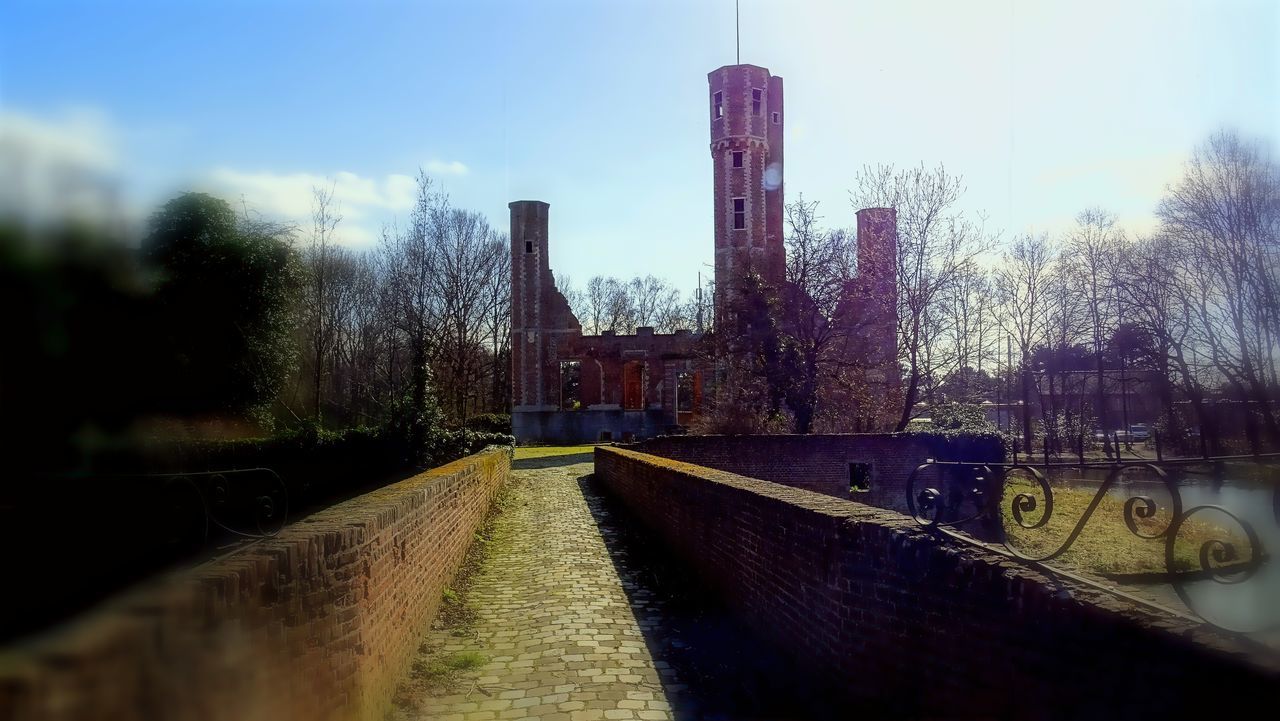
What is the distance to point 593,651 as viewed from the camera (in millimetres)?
5746

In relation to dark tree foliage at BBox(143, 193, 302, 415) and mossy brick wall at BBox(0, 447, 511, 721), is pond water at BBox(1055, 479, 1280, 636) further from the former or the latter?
dark tree foliage at BBox(143, 193, 302, 415)

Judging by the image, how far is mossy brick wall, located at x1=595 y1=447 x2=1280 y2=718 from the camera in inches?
86.4

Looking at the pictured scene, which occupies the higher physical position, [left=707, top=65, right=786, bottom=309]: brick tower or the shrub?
[left=707, top=65, right=786, bottom=309]: brick tower

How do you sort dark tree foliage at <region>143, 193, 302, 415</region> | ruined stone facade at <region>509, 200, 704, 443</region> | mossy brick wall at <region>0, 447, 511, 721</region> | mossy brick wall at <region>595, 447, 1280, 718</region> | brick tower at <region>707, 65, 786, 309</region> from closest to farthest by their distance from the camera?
mossy brick wall at <region>0, 447, 511, 721</region>, mossy brick wall at <region>595, 447, 1280, 718</region>, dark tree foliage at <region>143, 193, 302, 415</region>, brick tower at <region>707, 65, 786, 309</region>, ruined stone facade at <region>509, 200, 704, 443</region>

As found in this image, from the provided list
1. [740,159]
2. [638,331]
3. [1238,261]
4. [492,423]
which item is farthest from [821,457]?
[638,331]

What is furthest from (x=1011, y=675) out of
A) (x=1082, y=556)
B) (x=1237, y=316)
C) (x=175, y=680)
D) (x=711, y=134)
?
(x=711, y=134)

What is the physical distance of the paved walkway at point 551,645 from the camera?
4.67 m

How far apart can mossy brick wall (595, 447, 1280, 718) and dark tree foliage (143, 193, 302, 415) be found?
36.8ft

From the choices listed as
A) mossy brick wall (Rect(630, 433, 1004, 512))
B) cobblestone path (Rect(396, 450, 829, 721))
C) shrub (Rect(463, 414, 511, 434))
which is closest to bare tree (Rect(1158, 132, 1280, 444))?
mossy brick wall (Rect(630, 433, 1004, 512))

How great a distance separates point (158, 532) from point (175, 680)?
861cm

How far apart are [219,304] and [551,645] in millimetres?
14087

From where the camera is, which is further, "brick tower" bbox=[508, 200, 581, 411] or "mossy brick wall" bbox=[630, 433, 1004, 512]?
"brick tower" bbox=[508, 200, 581, 411]

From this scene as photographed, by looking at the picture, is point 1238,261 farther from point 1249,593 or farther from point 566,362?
point 566,362

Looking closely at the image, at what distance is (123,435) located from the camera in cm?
1145
